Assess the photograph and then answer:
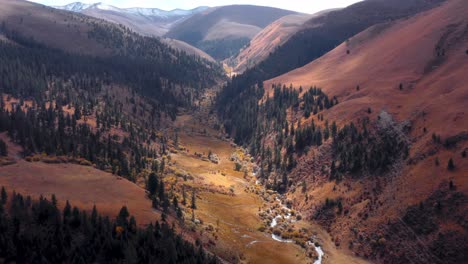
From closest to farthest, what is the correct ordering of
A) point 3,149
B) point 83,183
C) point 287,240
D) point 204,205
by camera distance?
point 83,183 → point 287,240 → point 3,149 → point 204,205

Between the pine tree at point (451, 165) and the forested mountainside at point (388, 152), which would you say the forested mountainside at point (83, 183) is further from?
the pine tree at point (451, 165)

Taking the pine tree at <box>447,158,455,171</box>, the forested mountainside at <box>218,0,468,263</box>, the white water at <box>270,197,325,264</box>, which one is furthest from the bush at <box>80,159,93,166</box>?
the pine tree at <box>447,158,455,171</box>

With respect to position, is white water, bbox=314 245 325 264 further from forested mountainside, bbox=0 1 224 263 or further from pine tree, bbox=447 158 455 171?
pine tree, bbox=447 158 455 171

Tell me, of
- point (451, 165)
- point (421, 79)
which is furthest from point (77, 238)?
point (421, 79)

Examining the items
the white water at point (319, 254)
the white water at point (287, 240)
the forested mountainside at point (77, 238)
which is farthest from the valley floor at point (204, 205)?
the forested mountainside at point (77, 238)

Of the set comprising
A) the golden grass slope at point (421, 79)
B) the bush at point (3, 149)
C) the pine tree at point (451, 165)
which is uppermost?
the golden grass slope at point (421, 79)

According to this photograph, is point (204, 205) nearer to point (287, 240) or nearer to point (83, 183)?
point (287, 240)
